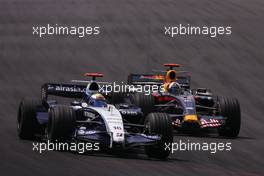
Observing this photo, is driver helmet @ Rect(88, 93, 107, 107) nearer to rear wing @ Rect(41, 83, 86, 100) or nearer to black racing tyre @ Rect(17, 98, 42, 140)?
black racing tyre @ Rect(17, 98, 42, 140)

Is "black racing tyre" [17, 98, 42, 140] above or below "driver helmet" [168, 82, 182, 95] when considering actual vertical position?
below

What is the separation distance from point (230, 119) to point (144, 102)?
2.20 metres

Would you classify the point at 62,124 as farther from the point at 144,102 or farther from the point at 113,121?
the point at 144,102

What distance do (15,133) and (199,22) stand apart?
761 inches

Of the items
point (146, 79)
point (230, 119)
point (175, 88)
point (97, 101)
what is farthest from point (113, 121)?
point (146, 79)

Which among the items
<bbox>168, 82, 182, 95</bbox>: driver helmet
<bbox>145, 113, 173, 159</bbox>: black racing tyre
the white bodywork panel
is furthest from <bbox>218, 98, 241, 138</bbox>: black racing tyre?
<bbox>145, 113, 173, 159</bbox>: black racing tyre

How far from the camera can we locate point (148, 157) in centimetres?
2212

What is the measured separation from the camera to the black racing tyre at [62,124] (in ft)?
71.5

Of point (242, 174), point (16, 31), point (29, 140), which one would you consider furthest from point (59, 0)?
point (242, 174)

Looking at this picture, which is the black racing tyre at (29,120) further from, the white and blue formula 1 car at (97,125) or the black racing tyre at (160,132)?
the black racing tyre at (160,132)

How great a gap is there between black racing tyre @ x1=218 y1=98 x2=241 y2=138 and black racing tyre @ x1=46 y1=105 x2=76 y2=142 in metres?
6.10

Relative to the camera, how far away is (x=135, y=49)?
41.1 m

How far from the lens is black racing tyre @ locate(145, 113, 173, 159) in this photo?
21.8 meters

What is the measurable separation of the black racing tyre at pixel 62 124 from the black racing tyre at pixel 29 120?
2.49 metres
